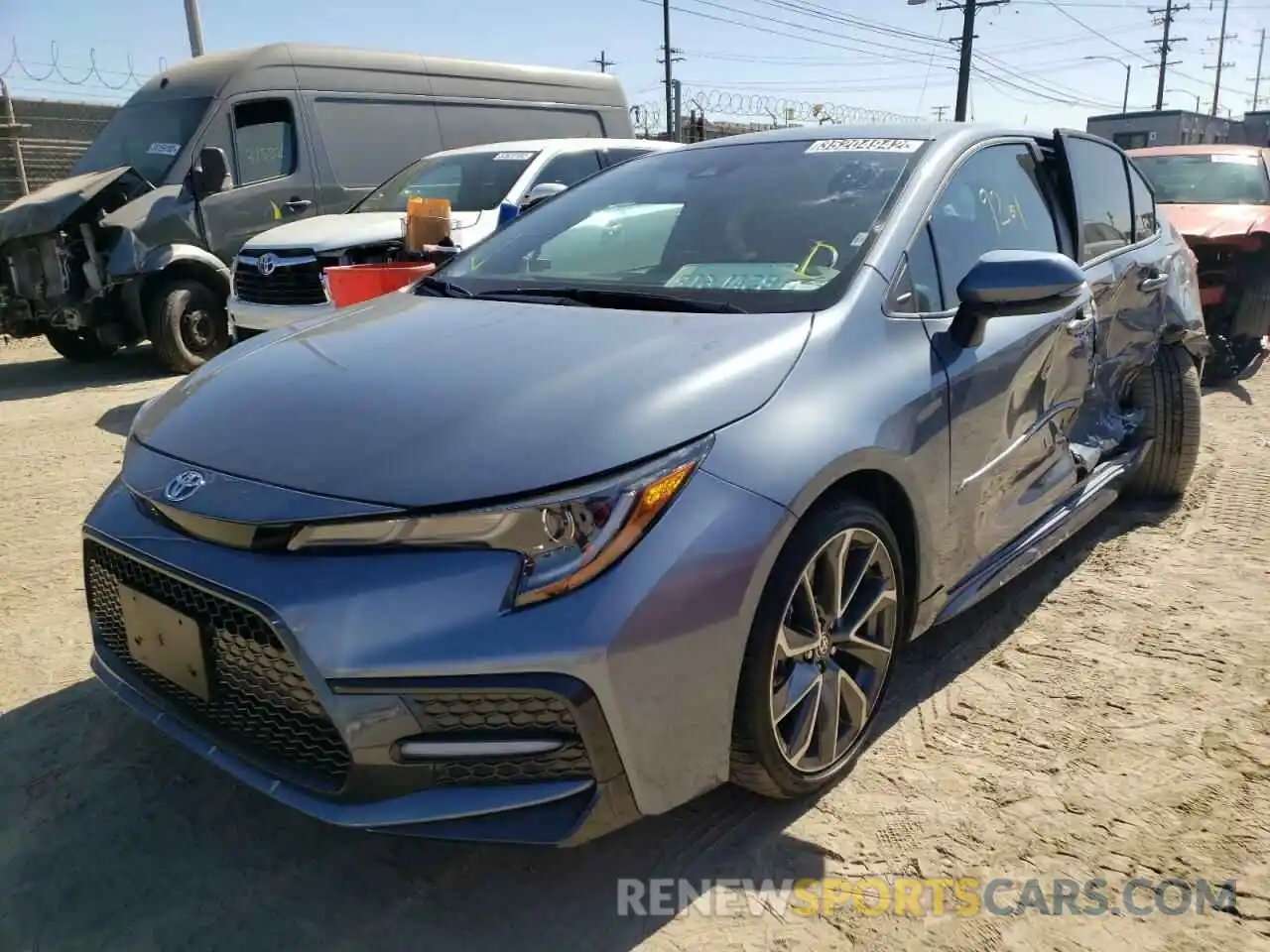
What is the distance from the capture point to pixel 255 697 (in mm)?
1860

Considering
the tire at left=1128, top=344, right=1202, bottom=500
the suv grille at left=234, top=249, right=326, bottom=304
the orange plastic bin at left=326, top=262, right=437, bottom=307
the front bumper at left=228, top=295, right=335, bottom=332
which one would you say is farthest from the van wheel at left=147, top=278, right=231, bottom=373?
the tire at left=1128, top=344, right=1202, bottom=500

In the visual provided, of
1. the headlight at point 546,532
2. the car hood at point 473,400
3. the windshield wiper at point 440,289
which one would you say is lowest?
the headlight at point 546,532

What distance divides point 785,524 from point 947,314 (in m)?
0.97

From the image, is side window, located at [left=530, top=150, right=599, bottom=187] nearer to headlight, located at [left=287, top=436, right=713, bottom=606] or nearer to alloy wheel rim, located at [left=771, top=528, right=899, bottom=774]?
alloy wheel rim, located at [left=771, top=528, right=899, bottom=774]

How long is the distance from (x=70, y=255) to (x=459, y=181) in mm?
2939

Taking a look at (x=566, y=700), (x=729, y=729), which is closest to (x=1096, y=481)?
(x=729, y=729)

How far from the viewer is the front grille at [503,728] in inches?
66.9

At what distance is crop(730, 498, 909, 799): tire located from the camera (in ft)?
6.37

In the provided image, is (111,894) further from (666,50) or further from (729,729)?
(666,50)

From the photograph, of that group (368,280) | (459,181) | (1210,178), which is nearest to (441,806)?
(368,280)

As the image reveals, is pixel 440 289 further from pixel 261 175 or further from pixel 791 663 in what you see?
pixel 261 175

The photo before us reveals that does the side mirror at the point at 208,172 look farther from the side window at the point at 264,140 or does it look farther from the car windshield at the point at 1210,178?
the car windshield at the point at 1210,178

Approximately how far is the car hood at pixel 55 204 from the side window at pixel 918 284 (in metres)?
6.59

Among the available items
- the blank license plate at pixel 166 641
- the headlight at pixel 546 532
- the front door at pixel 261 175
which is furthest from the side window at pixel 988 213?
the front door at pixel 261 175
